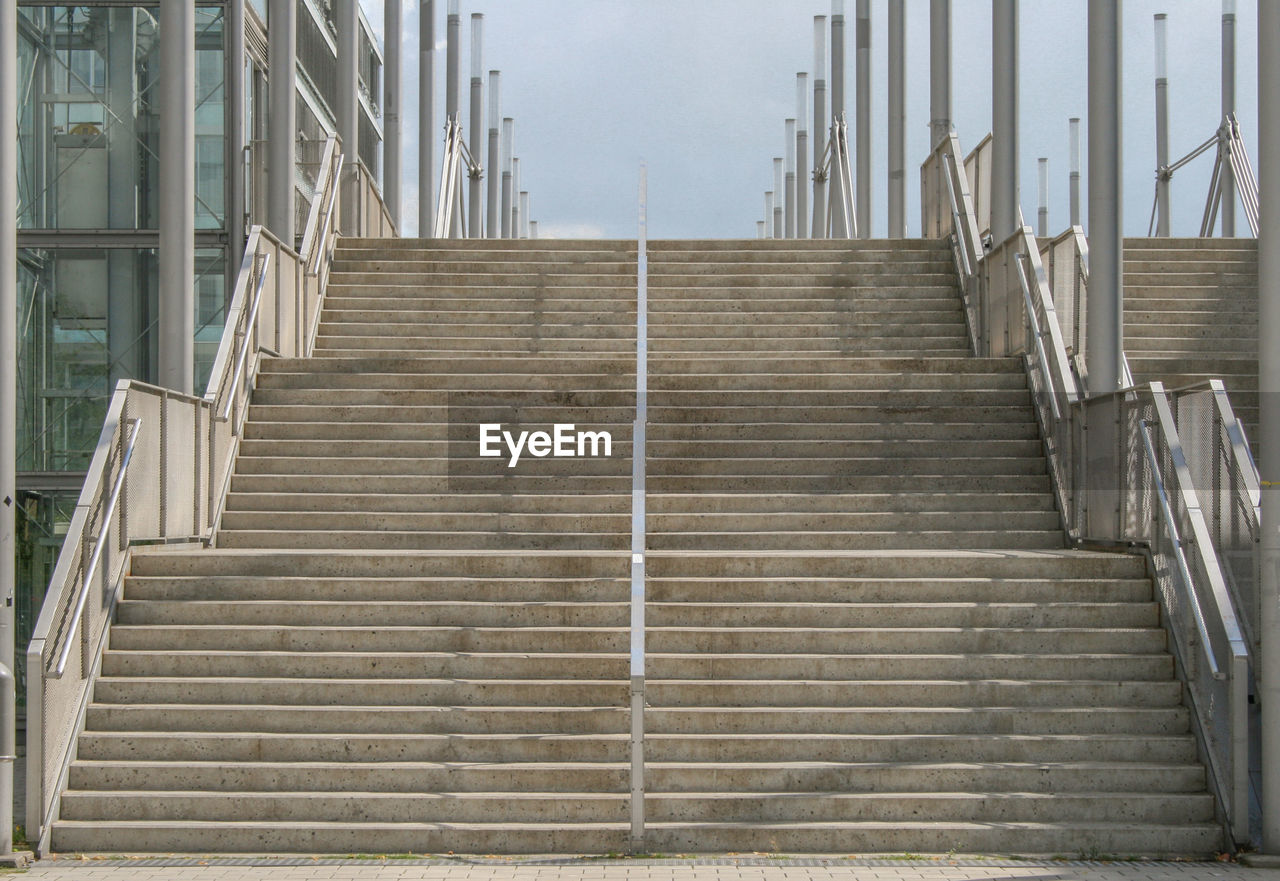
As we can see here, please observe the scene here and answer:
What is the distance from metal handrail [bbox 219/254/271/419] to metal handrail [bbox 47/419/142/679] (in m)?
1.76

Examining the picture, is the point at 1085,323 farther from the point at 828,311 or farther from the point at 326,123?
the point at 326,123

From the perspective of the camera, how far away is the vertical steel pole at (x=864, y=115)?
2559cm

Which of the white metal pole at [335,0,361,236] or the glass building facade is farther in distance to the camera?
the white metal pole at [335,0,361,236]

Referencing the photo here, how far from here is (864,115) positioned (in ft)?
85.5

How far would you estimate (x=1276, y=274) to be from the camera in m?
7.19

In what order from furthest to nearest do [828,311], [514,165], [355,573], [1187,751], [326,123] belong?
[514,165], [326,123], [828,311], [355,573], [1187,751]

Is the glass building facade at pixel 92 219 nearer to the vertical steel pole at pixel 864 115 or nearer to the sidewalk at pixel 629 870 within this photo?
the sidewalk at pixel 629 870

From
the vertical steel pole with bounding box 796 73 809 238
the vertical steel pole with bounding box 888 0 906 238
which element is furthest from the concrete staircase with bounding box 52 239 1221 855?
the vertical steel pole with bounding box 796 73 809 238

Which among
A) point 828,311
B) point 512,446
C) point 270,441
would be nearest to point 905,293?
point 828,311

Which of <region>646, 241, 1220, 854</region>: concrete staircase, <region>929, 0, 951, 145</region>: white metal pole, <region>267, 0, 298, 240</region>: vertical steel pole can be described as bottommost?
<region>646, 241, 1220, 854</region>: concrete staircase

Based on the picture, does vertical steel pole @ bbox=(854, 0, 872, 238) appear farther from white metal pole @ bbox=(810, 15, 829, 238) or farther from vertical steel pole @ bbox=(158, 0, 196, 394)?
vertical steel pole @ bbox=(158, 0, 196, 394)

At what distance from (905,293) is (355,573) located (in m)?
6.90

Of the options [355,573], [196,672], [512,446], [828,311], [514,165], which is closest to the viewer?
[196,672]

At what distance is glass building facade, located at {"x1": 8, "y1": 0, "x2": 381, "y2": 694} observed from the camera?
16.2 metres
